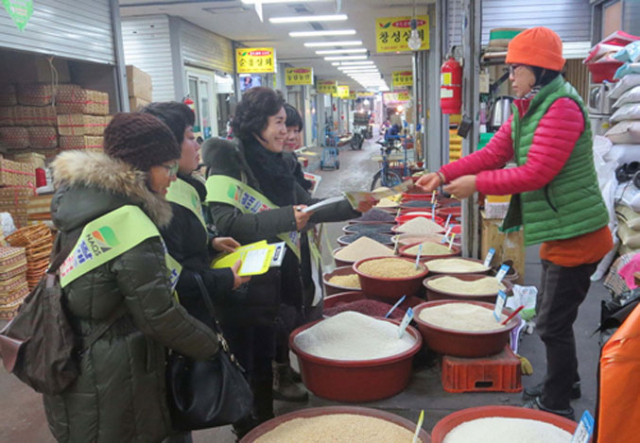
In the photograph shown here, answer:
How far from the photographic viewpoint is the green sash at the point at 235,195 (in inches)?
96.5

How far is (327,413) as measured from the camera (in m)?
2.21

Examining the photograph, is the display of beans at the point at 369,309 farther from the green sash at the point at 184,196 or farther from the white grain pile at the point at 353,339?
the green sash at the point at 184,196

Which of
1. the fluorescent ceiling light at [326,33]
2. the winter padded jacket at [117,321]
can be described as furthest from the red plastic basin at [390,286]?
the fluorescent ceiling light at [326,33]

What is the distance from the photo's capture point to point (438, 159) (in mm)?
9859

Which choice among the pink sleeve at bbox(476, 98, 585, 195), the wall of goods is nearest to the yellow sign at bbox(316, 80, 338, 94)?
the wall of goods

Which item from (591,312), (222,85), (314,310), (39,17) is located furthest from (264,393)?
(222,85)

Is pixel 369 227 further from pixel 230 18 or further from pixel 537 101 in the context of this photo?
pixel 230 18

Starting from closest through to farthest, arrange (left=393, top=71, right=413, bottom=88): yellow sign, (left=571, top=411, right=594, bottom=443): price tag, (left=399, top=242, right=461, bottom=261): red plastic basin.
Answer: (left=571, top=411, right=594, bottom=443): price tag
(left=399, top=242, right=461, bottom=261): red plastic basin
(left=393, top=71, right=413, bottom=88): yellow sign

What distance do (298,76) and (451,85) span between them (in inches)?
621

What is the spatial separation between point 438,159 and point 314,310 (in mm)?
7303

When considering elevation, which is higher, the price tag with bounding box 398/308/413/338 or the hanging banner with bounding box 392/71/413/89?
the hanging banner with bounding box 392/71/413/89

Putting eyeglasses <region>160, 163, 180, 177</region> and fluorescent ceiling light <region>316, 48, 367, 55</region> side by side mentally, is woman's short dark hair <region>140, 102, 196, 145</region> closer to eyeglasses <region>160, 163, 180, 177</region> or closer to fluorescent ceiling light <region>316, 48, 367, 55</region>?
eyeglasses <region>160, 163, 180, 177</region>

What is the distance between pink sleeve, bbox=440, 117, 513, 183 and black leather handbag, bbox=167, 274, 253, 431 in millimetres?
1538

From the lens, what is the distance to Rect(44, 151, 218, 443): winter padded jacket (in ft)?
5.38
